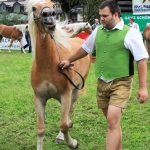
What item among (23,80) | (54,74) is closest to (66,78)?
(54,74)

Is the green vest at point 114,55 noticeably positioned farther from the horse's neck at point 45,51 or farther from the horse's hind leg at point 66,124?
the horse's hind leg at point 66,124

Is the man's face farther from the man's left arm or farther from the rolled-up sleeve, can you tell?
the man's left arm

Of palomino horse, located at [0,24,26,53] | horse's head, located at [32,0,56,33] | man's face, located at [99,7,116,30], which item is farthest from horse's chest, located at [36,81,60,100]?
palomino horse, located at [0,24,26,53]

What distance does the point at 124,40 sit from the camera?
11.8ft

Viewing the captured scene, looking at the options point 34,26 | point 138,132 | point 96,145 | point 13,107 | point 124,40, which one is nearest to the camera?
point 124,40

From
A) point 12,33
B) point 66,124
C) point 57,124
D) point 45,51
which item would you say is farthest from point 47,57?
point 12,33

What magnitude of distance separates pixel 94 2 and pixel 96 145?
26467 mm

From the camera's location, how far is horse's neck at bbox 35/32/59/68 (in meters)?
4.16

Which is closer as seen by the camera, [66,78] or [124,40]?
[124,40]

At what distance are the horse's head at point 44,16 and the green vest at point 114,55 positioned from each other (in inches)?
23.4

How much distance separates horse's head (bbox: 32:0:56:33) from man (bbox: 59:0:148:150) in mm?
555

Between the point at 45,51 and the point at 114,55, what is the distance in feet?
3.10

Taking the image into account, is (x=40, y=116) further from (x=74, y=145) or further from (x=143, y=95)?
(x=143, y=95)

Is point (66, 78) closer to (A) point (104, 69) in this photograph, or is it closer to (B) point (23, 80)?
(A) point (104, 69)
